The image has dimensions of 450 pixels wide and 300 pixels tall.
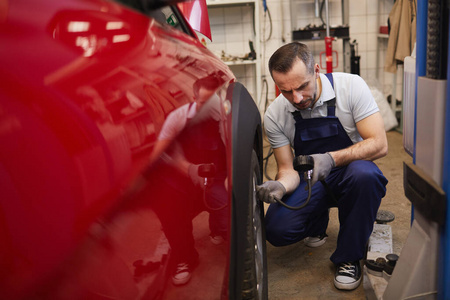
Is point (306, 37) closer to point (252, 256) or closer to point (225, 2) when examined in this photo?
point (225, 2)

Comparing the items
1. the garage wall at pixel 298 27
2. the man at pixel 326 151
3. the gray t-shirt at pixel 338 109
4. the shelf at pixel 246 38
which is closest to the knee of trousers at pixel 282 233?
the man at pixel 326 151

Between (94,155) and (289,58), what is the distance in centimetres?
161

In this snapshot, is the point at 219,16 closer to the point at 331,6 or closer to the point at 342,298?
the point at 331,6

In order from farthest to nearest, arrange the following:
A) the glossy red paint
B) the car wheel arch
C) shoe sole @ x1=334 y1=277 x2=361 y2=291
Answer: shoe sole @ x1=334 y1=277 x2=361 y2=291 < the car wheel arch < the glossy red paint

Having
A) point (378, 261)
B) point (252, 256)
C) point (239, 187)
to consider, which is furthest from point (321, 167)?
point (239, 187)

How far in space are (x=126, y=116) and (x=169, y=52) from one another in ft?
0.82

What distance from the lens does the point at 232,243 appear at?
1126mm

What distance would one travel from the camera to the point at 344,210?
6.97ft

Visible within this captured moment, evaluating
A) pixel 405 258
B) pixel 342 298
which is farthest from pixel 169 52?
pixel 342 298

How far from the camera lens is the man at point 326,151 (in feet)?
6.70

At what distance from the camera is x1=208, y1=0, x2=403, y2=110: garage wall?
546 centimetres

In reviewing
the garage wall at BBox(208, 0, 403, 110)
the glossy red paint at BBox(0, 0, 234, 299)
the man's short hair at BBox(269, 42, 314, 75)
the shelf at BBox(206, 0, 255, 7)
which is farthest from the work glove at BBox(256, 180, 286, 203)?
the garage wall at BBox(208, 0, 403, 110)

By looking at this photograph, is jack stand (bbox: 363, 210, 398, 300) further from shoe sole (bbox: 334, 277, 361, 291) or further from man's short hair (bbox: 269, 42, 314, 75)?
man's short hair (bbox: 269, 42, 314, 75)

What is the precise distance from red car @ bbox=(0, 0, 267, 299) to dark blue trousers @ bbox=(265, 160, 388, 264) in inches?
43.2
